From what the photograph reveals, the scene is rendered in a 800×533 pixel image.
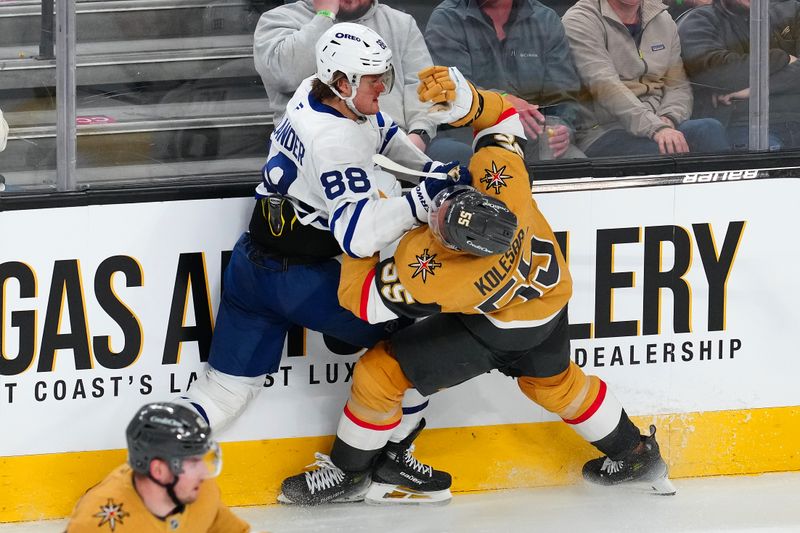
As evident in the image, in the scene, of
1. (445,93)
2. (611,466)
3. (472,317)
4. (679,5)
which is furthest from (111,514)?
(679,5)

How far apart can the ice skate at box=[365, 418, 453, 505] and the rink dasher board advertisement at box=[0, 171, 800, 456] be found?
15 cm

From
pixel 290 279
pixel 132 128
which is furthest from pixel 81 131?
pixel 290 279

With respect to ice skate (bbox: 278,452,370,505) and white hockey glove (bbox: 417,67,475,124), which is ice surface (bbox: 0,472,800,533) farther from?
white hockey glove (bbox: 417,67,475,124)

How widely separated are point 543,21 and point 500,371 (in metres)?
0.96

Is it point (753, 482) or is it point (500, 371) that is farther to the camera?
point (753, 482)

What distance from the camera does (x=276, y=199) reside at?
3180 millimetres

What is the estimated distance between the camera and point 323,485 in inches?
136

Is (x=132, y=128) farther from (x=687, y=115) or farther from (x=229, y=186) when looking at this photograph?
(x=687, y=115)

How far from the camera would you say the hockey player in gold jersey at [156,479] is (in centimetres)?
234

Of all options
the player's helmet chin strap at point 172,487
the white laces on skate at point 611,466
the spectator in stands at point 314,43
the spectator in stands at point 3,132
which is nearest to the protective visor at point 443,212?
the spectator in stands at point 314,43

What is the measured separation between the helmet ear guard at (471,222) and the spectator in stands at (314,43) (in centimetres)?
61

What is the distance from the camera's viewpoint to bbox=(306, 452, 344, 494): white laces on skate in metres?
3.45

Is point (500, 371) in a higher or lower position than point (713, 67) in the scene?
lower

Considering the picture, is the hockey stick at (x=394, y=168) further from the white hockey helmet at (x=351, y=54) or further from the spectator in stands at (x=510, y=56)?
the spectator in stands at (x=510, y=56)
